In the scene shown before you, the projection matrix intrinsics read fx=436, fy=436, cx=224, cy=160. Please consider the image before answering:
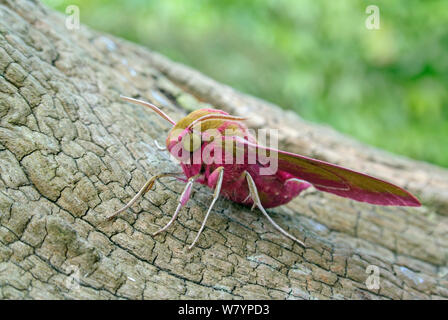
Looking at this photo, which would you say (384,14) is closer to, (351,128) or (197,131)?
(351,128)

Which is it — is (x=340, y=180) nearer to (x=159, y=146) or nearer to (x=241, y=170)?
(x=241, y=170)

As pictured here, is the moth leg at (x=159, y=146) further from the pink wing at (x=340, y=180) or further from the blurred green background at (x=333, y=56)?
the blurred green background at (x=333, y=56)

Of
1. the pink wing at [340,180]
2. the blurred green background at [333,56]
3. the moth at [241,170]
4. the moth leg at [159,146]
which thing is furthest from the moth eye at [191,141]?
the blurred green background at [333,56]

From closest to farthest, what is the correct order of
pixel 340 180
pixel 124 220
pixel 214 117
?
pixel 124 220 < pixel 214 117 < pixel 340 180

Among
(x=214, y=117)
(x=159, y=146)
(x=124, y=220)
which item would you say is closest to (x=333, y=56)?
(x=159, y=146)

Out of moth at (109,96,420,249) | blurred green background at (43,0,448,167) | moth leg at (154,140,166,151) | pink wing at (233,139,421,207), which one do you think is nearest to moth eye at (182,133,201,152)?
moth at (109,96,420,249)

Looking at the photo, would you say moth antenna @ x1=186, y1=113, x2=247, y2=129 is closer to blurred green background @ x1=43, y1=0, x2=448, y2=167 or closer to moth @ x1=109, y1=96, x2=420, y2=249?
moth @ x1=109, y1=96, x2=420, y2=249
